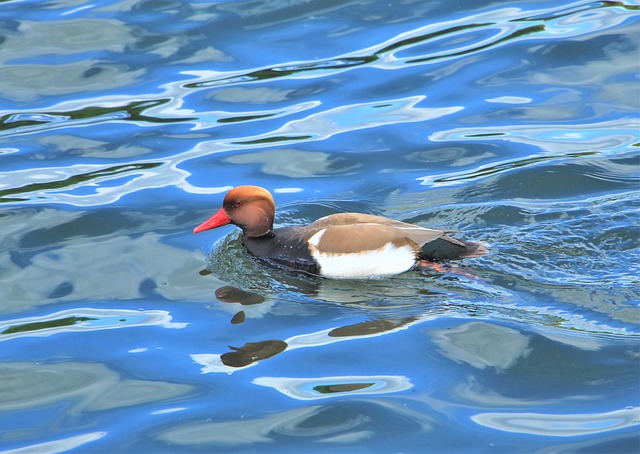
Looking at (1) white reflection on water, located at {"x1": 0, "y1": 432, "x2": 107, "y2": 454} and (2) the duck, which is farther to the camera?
(2) the duck

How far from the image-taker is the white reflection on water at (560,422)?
5.79 meters

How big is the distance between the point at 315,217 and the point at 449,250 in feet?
5.56

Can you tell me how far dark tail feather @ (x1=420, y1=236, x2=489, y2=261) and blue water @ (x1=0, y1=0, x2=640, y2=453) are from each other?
11cm

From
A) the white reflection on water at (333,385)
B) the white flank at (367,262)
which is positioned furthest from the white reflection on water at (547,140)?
the white reflection on water at (333,385)

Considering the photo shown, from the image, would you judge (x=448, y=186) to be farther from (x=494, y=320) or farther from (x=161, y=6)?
(x=161, y=6)

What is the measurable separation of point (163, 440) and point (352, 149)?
17.0ft

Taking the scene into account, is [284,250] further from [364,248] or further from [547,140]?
[547,140]

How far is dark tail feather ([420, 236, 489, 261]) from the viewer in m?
8.09

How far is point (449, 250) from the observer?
8.12 m

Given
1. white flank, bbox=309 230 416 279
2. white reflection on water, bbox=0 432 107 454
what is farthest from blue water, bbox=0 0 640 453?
white flank, bbox=309 230 416 279

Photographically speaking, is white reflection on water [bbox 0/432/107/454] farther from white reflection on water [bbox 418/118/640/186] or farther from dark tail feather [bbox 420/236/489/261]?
white reflection on water [bbox 418/118/640/186]

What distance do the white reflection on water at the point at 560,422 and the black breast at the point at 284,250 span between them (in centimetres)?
262

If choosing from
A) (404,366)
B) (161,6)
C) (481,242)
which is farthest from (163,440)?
(161,6)

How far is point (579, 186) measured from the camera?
941 centimetres
